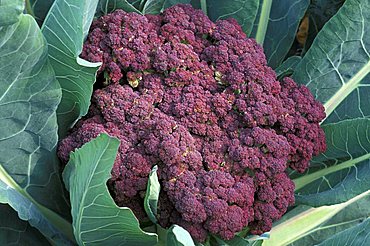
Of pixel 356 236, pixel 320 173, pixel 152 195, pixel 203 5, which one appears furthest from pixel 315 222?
pixel 203 5

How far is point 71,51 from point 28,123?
0.17m

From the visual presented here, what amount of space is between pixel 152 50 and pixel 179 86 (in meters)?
0.10

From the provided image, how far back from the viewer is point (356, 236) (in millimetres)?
1252

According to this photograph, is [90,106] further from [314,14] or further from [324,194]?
[314,14]

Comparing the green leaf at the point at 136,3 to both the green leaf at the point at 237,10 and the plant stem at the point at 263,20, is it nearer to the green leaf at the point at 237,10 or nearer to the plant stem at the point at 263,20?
the green leaf at the point at 237,10

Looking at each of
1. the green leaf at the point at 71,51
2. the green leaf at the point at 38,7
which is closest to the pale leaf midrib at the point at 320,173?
the green leaf at the point at 71,51

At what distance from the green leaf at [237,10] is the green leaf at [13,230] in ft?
2.41

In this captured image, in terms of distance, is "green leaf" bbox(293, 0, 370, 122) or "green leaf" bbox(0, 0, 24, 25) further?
"green leaf" bbox(293, 0, 370, 122)

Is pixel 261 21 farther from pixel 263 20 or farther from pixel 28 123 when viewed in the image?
pixel 28 123

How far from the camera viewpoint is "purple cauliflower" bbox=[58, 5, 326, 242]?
1.24 meters

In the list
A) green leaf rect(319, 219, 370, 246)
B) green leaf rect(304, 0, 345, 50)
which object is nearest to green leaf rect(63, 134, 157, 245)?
green leaf rect(319, 219, 370, 246)

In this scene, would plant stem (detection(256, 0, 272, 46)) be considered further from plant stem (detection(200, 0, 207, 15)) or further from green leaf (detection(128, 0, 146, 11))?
green leaf (detection(128, 0, 146, 11))

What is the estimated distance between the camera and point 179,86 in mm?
1354

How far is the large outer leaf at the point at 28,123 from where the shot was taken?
1133 mm
